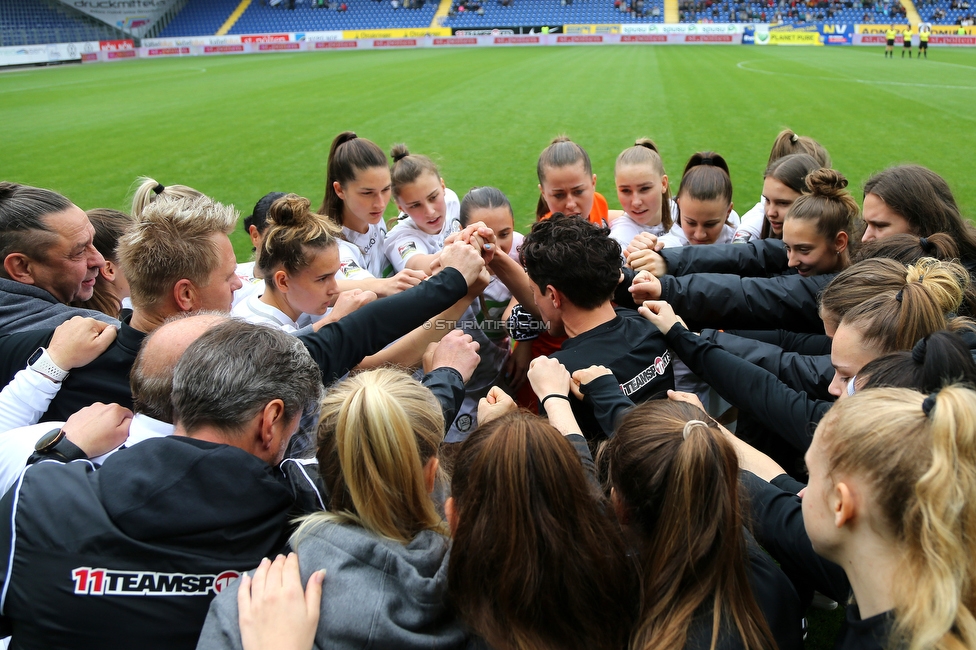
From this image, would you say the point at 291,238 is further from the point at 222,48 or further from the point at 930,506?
the point at 222,48

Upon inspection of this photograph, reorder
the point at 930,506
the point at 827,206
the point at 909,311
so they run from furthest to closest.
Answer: the point at 827,206 → the point at 909,311 → the point at 930,506

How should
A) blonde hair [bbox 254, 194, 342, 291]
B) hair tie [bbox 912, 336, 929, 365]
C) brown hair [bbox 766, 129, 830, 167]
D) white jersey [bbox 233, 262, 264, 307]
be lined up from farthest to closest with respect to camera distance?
brown hair [bbox 766, 129, 830, 167], white jersey [bbox 233, 262, 264, 307], blonde hair [bbox 254, 194, 342, 291], hair tie [bbox 912, 336, 929, 365]

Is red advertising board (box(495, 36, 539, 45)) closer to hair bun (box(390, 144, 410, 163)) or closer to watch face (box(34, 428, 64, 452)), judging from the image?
hair bun (box(390, 144, 410, 163))

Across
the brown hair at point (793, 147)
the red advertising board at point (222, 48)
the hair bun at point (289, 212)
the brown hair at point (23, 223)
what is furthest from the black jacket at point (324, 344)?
the red advertising board at point (222, 48)

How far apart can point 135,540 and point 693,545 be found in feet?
4.51

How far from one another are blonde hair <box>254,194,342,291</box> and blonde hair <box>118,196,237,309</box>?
29 centimetres

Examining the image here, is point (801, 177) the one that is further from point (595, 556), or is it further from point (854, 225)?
point (595, 556)

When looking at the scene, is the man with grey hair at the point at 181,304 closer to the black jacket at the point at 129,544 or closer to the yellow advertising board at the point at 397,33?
the black jacket at the point at 129,544

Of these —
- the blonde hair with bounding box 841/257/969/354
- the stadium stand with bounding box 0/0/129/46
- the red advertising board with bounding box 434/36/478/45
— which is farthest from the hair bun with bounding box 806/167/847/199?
the stadium stand with bounding box 0/0/129/46

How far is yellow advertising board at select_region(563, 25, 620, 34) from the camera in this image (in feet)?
134

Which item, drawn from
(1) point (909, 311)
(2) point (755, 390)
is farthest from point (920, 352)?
(2) point (755, 390)

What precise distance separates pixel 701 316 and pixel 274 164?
1060 centimetres

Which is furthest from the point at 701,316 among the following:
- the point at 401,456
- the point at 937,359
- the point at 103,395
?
the point at 103,395

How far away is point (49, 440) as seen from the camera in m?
1.88
